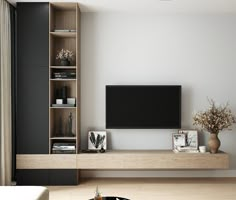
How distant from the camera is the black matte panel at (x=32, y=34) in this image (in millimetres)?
4676

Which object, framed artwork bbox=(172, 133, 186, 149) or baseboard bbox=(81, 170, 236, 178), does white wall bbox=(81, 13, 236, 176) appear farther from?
baseboard bbox=(81, 170, 236, 178)

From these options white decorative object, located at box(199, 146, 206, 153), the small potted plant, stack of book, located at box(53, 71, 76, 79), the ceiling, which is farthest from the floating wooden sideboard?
the ceiling

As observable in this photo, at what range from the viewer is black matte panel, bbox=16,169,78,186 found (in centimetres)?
466

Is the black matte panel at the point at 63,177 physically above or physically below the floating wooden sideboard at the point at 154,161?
below

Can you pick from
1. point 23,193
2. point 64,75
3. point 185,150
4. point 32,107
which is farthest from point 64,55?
point 23,193

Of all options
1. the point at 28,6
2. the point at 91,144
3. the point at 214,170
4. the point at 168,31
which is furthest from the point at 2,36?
the point at 214,170

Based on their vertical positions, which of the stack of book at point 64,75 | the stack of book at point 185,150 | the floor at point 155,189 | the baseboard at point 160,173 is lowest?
the floor at point 155,189

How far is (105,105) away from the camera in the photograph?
16.7 feet

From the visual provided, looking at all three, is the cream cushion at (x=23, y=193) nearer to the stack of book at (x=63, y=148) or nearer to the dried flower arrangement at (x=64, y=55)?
the stack of book at (x=63, y=148)

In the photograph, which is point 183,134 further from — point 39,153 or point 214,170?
point 39,153

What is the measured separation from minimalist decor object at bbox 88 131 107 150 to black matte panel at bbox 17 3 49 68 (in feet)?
4.28

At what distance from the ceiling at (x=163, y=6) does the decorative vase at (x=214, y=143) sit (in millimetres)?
1901

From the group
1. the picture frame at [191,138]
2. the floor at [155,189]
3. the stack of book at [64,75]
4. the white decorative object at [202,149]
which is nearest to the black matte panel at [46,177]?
the floor at [155,189]

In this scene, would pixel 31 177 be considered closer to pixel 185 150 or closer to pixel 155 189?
pixel 155 189
